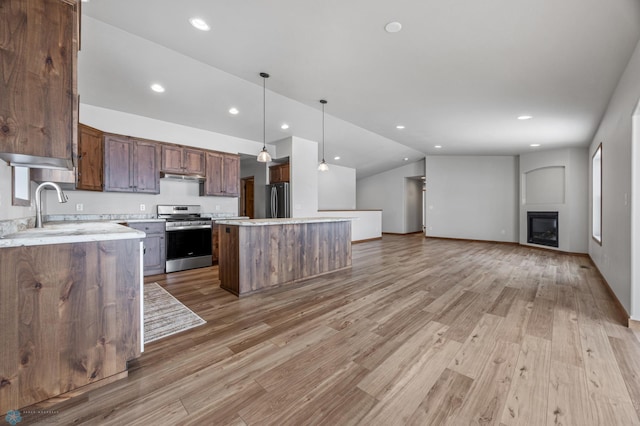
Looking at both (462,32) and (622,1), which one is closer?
(622,1)

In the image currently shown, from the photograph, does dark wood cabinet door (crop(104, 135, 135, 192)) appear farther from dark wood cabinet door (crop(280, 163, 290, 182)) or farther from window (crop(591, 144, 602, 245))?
window (crop(591, 144, 602, 245))

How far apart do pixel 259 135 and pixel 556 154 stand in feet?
24.4

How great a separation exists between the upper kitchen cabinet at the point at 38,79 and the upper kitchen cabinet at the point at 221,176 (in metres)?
3.67

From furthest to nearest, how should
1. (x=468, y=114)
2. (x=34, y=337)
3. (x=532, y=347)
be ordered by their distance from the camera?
(x=468, y=114) → (x=532, y=347) → (x=34, y=337)

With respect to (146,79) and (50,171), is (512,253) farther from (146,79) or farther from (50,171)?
(50,171)

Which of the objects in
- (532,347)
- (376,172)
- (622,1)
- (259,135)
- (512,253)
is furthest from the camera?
(376,172)

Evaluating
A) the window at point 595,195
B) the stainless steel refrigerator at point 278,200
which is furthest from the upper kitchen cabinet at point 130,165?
the window at point 595,195

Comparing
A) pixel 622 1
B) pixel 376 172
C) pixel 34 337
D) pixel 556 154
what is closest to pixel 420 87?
pixel 622 1

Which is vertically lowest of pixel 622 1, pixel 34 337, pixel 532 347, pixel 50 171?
pixel 532 347

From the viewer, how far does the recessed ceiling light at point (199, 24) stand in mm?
2463

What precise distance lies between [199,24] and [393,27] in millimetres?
1869

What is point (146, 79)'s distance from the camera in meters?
3.59

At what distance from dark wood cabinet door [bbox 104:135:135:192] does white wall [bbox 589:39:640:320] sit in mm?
6314

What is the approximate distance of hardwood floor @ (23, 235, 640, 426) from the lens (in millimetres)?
1357
